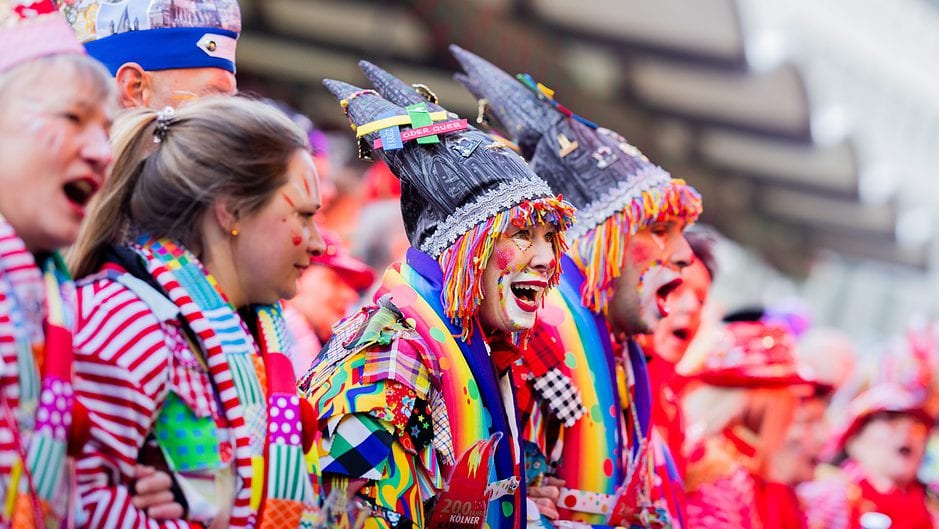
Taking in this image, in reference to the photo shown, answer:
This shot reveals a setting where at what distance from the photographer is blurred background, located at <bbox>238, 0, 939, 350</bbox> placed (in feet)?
43.1

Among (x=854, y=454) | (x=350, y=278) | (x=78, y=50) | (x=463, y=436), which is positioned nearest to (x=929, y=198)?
(x=854, y=454)

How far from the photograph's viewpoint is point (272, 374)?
11.9ft

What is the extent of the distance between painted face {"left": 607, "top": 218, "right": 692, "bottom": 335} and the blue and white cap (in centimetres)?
158

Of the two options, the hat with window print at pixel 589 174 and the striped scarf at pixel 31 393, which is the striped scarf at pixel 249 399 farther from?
the hat with window print at pixel 589 174

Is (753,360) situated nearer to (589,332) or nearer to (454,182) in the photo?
(589,332)

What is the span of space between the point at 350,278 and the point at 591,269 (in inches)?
65.0

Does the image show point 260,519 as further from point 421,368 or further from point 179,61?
point 179,61

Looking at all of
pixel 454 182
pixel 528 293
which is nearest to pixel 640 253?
pixel 528 293

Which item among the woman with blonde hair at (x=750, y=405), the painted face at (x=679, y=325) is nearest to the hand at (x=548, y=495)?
the painted face at (x=679, y=325)

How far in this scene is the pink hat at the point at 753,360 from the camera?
7.11m

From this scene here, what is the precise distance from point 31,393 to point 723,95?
1325cm

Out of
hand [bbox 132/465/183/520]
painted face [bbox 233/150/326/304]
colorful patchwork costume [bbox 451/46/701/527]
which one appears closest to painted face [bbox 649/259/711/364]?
colorful patchwork costume [bbox 451/46/701/527]

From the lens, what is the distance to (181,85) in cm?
448

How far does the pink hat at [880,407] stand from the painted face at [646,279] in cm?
354
